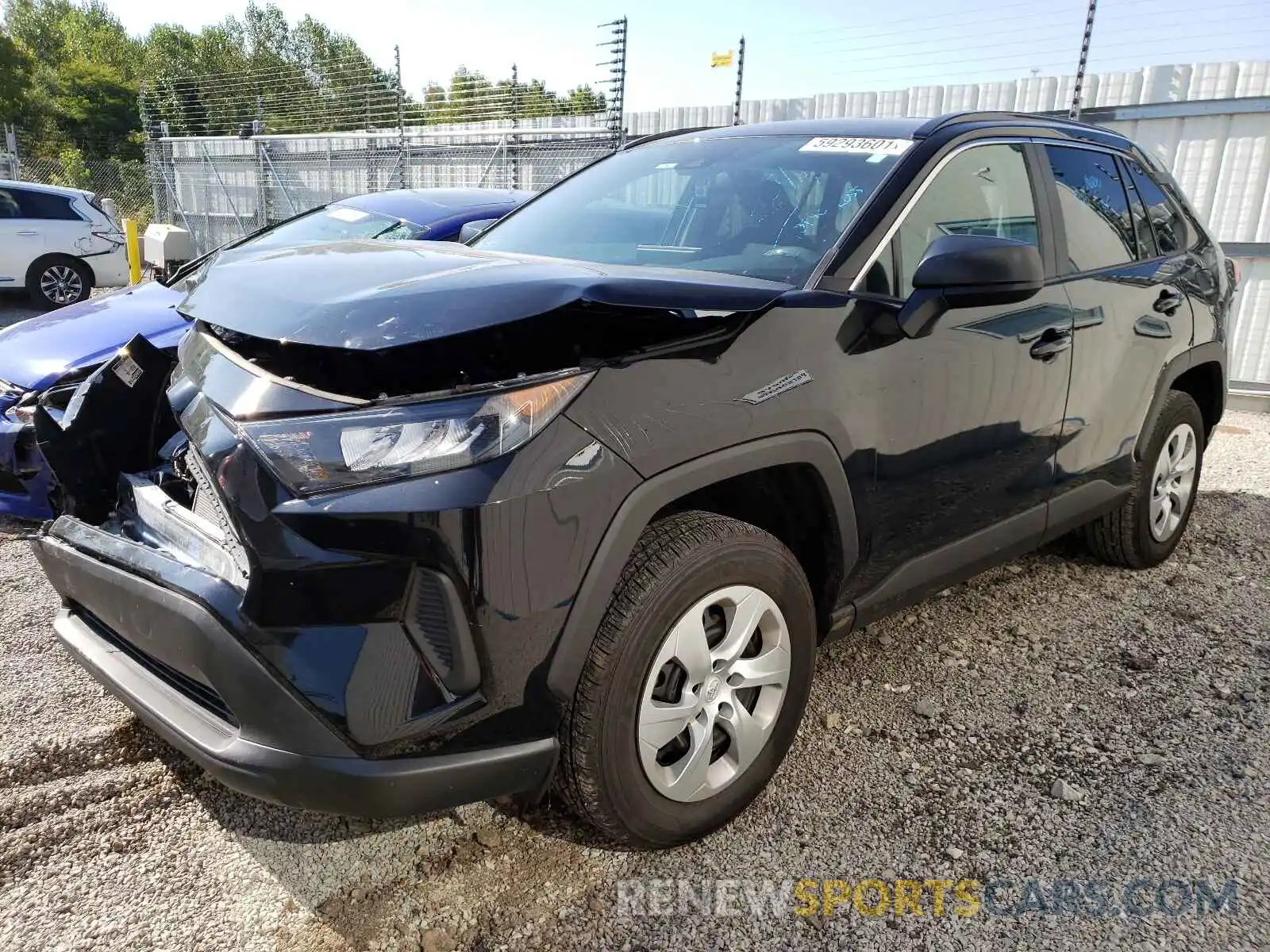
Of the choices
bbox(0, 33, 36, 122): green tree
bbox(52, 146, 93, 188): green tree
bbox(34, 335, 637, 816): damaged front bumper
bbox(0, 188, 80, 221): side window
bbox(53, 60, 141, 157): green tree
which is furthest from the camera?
bbox(53, 60, 141, 157): green tree

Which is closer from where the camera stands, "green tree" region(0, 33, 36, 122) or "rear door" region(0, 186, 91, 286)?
"rear door" region(0, 186, 91, 286)

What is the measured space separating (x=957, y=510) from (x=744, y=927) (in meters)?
1.34

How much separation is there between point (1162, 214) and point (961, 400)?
1948mm

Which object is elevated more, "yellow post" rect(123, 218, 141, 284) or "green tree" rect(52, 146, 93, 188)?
"green tree" rect(52, 146, 93, 188)

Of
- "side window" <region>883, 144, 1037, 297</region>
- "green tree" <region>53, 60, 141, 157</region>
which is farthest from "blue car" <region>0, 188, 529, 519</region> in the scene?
"green tree" <region>53, 60, 141, 157</region>

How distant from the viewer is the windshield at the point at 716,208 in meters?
2.51

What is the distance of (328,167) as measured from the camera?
1477 centimetres

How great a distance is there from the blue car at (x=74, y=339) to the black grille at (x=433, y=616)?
5.53 ft

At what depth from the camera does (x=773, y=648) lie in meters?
2.21

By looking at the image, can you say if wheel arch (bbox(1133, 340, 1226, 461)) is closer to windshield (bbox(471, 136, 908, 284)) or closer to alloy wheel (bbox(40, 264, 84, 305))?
windshield (bbox(471, 136, 908, 284))

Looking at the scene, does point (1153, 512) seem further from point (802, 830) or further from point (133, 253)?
point (133, 253)

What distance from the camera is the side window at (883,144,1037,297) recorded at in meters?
2.47

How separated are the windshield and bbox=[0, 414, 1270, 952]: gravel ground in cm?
142

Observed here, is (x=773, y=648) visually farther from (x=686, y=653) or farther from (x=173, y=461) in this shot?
(x=173, y=461)
